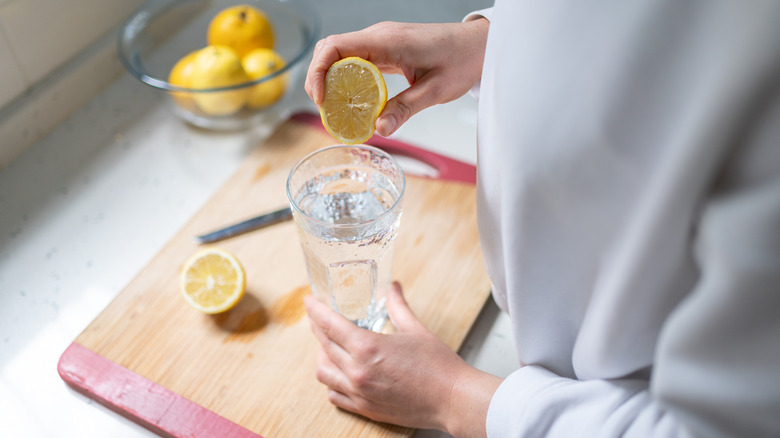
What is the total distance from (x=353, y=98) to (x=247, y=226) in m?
0.34

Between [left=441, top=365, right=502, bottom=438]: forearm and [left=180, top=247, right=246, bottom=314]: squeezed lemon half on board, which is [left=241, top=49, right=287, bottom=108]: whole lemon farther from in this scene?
[left=441, top=365, right=502, bottom=438]: forearm

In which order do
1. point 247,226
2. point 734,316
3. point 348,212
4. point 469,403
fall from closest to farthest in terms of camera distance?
point 734,316 < point 469,403 < point 348,212 < point 247,226

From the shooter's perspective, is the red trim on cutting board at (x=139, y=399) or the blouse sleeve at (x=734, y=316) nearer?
the blouse sleeve at (x=734, y=316)

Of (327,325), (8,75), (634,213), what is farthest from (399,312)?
(8,75)

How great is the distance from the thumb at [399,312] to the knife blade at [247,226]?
0.22m

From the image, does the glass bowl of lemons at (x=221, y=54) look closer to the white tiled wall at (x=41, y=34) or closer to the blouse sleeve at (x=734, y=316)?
the white tiled wall at (x=41, y=34)

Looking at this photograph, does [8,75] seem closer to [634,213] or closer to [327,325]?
[327,325]

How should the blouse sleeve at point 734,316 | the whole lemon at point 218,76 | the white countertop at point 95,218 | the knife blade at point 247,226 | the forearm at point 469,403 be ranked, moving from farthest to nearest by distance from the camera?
the whole lemon at point 218,76, the knife blade at point 247,226, the white countertop at point 95,218, the forearm at point 469,403, the blouse sleeve at point 734,316

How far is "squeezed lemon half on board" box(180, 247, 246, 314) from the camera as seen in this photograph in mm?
793

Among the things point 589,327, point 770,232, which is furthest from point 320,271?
point 770,232

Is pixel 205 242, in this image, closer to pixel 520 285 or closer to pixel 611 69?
pixel 520 285

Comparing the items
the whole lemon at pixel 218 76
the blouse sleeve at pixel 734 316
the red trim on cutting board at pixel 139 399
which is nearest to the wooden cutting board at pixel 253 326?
the red trim on cutting board at pixel 139 399

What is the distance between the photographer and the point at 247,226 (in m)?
0.92

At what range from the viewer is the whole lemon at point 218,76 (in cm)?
100
